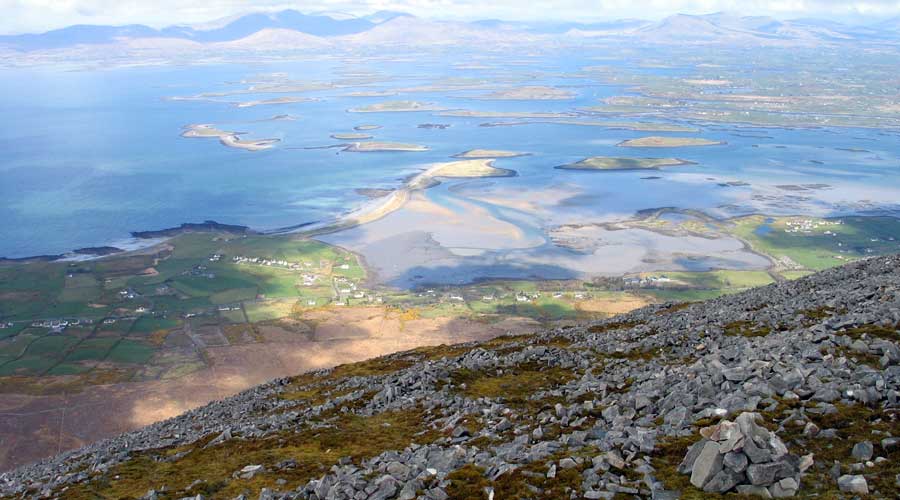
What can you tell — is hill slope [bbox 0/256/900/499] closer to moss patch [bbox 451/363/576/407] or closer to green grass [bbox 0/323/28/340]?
moss patch [bbox 451/363/576/407]

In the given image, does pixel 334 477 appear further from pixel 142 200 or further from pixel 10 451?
pixel 142 200

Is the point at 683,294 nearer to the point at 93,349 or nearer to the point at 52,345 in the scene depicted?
the point at 93,349

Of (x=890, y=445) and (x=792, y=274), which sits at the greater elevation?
(x=890, y=445)

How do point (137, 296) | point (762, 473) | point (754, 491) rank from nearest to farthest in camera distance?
point (754, 491), point (762, 473), point (137, 296)

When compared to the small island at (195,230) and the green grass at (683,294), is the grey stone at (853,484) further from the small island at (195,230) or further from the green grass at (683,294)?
the small island at (195,230)

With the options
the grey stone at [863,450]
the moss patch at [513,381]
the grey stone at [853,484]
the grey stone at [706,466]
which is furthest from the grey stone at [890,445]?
the moss patch at [513,381]

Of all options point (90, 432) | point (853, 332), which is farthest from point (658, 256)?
point (853, 332)

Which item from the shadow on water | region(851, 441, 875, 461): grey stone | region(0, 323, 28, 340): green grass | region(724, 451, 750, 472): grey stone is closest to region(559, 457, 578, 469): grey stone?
region(724, 451, 750, 472): grey stone

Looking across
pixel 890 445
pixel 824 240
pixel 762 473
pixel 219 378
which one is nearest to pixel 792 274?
pixel 824 240
